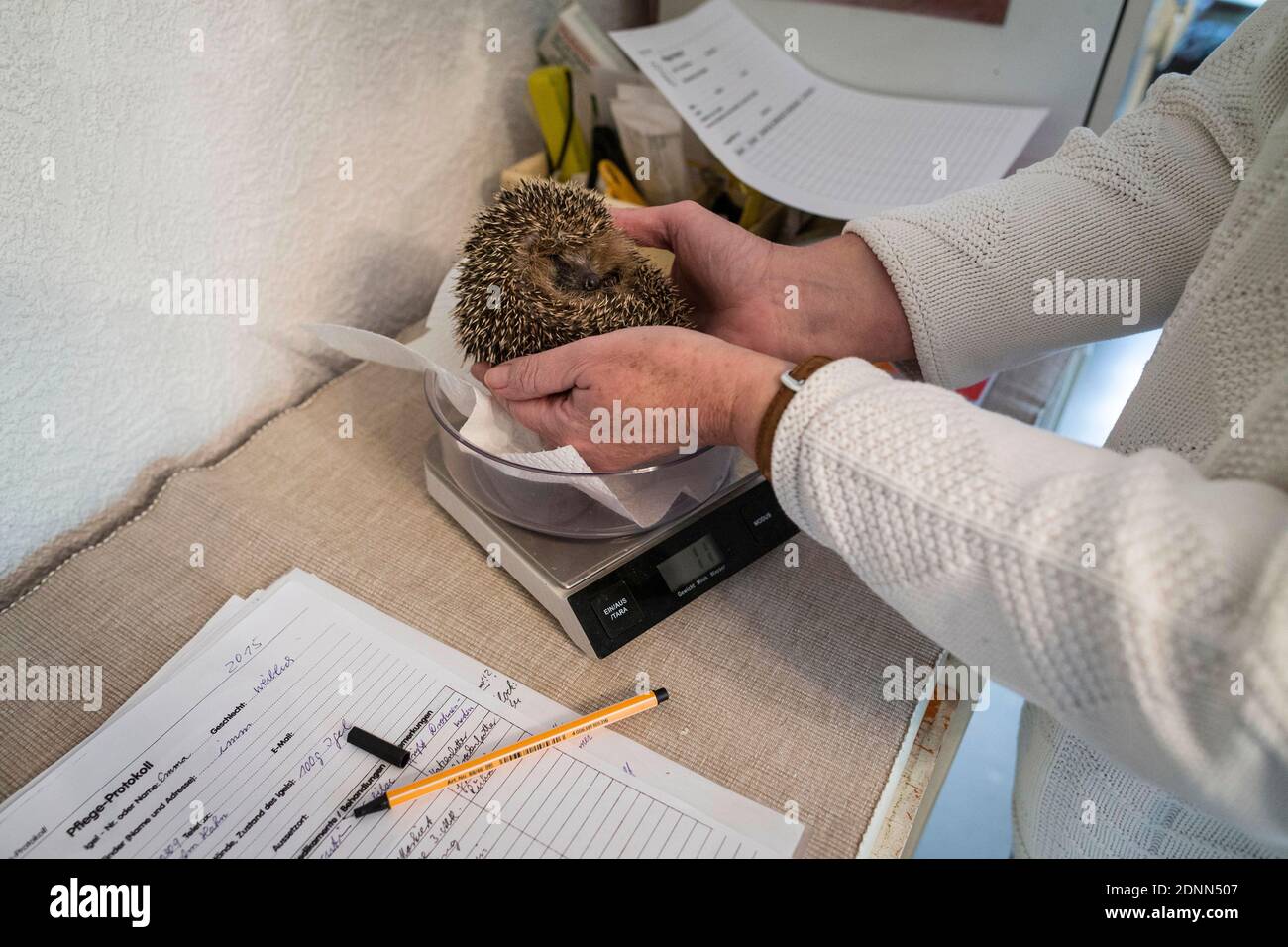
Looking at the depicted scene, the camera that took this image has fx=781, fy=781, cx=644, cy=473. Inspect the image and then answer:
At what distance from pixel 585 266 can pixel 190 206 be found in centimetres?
47

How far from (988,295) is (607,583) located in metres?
0.51

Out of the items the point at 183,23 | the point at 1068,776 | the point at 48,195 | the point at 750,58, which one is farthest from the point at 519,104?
the point at 1068,776

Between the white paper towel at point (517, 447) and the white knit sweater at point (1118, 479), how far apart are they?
22cm

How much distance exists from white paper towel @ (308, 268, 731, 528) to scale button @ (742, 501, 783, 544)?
0.06m

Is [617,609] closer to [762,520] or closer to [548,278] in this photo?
[762,520]


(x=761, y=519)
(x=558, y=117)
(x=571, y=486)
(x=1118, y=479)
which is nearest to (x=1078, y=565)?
(x=1118, y=479)

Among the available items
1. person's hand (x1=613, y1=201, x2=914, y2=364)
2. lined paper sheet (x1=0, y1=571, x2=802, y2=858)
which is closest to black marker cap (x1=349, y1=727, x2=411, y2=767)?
lined paper sheet (x1=0, y1=571, x2=802, y2=858)

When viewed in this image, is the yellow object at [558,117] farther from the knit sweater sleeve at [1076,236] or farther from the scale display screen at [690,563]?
the scale display screen at [690,563]

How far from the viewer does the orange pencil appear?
672 millimetres

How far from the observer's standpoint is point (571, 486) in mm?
858

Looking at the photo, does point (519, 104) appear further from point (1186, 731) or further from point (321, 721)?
point (1186, 731)

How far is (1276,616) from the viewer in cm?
43

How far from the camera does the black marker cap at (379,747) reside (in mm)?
704

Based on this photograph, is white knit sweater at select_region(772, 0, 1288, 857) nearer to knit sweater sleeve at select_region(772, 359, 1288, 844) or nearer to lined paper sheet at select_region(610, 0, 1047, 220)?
knit sweater sleeve at select_region(772, 359, 1288, 844)
